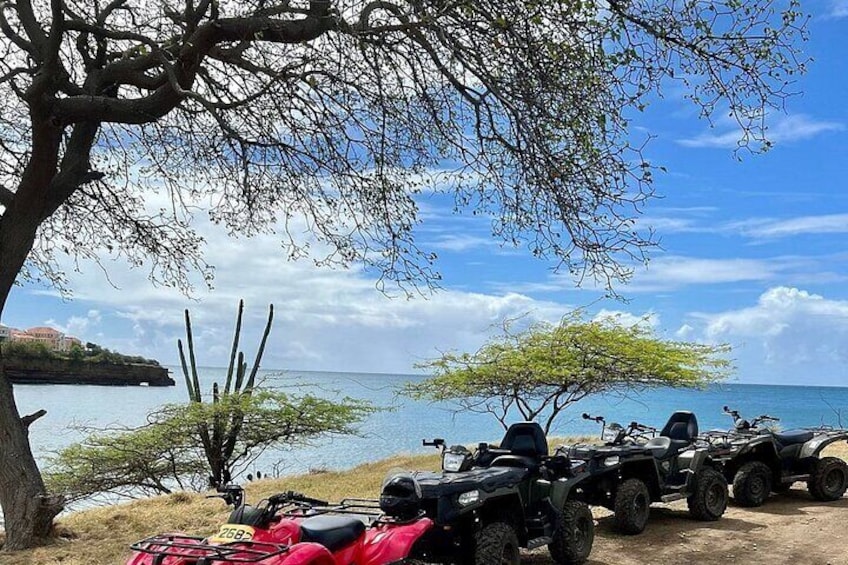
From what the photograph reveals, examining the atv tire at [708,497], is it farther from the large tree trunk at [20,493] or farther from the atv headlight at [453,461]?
the large tree trunk at [20,493]

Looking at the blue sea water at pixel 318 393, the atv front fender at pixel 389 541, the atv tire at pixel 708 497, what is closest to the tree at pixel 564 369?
the blue sea water at pixel 318 393

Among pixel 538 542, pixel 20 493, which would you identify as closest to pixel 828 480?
pixel 538 542

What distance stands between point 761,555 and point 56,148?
917 centimetres

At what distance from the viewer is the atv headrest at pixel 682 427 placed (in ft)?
37.6

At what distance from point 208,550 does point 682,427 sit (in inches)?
331

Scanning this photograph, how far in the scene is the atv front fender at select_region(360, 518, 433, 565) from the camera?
18.5ft

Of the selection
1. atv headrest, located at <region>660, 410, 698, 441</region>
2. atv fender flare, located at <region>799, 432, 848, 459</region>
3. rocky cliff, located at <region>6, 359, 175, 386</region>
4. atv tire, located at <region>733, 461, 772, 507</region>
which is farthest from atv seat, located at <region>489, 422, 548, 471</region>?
rocky cliff, located at <region>6, 359, 175, 386</region>

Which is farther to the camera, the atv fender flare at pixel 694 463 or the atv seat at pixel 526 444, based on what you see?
the atv fender flare at pixel 694 463

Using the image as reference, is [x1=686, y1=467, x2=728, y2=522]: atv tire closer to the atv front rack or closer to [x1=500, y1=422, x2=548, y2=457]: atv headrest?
[x1=500, y1=422, x2=548, y2=457]: atv headrest

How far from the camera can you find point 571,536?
789 cm

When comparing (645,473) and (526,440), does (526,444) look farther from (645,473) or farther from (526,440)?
(645,473)

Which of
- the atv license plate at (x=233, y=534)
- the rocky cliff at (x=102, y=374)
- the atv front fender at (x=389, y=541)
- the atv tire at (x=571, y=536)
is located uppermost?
the rocky cliff at (x=102, y=374)

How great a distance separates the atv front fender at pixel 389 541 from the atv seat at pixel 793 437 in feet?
26.5

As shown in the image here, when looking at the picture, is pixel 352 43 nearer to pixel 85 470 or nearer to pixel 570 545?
pixel 570 545
